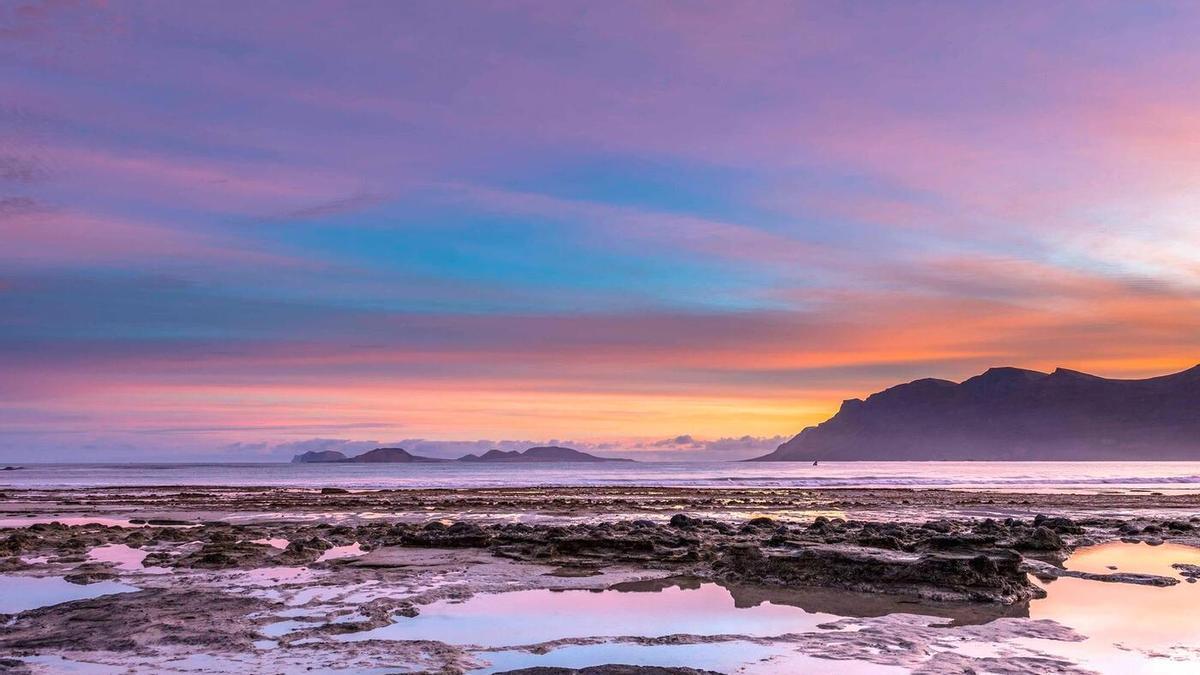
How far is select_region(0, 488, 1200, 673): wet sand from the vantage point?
1058 centimetres

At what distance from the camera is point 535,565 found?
19328mm

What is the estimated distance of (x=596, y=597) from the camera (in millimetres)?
15391

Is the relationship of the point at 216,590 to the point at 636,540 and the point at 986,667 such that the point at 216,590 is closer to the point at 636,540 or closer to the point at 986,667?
the point at 636,540

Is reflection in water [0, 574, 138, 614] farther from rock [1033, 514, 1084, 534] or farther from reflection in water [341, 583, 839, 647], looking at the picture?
rock [1033, 514, 1084, 534]

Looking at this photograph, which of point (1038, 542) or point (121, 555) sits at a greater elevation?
point (121, 555)

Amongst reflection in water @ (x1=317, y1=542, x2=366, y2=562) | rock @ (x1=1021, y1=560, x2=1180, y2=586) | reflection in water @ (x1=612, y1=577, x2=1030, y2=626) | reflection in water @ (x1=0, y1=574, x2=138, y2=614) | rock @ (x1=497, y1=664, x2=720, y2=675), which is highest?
rock @ (x1=497, y1=664, x2=720, y2=675)

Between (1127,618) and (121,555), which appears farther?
(121,555)

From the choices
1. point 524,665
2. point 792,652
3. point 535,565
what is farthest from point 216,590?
point 792,652

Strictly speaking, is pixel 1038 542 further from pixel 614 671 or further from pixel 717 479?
pixel 717 479

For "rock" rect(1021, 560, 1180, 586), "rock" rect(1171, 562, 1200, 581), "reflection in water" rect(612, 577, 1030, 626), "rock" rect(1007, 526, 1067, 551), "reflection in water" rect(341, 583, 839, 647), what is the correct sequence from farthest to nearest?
"rock" rect(1007, 526, 1067, 551) < "rock" rect(1171, 562, 1200, 581) < "rock" rect(1021, 560, 1180, 586) < "reflection in water" rect(612, 577, 1030, 626) < "reflection in water" rect(341, 583, 839, 647)

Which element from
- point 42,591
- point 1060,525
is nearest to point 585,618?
point 42,591

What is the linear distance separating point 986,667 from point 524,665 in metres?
5.78

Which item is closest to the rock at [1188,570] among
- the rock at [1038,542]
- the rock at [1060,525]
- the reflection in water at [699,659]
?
the rock at [1038,542]

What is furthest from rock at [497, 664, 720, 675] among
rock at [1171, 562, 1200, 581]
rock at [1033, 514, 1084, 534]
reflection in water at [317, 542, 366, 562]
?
rock at [1033, 514, 1084, 534]
